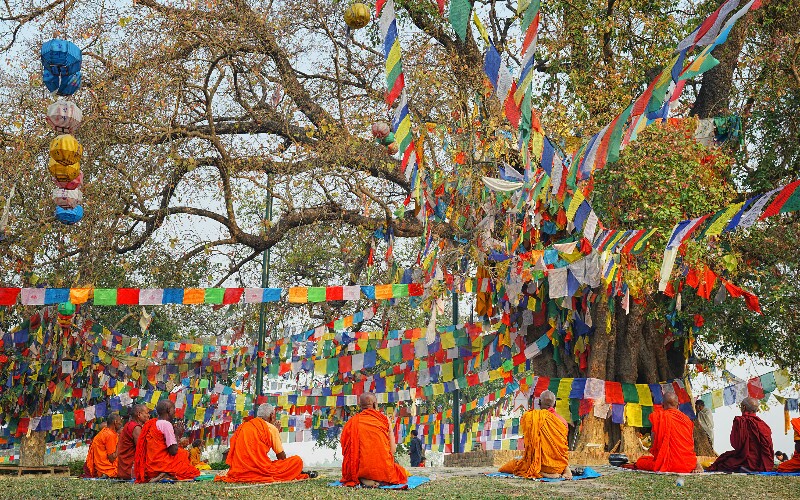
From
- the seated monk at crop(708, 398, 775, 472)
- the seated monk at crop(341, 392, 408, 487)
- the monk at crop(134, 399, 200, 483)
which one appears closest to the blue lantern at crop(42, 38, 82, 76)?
the monk at crop(134, 399, 200, 483)

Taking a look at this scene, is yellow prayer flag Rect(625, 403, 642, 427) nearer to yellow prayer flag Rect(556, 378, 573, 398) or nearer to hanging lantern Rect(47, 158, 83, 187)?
yellow prayer flag Rect(556, 378, 573, 398)

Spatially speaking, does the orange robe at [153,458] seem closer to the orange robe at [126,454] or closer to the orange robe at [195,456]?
the orange robe at [126,454]

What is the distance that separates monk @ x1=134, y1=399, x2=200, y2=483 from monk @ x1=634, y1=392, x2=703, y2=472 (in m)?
6.33

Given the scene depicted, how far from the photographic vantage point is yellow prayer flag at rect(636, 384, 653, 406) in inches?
620

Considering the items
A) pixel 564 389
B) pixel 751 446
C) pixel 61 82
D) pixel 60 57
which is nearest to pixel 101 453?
pixel 61 82

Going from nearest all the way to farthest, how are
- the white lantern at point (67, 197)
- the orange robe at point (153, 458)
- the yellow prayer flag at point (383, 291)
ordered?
the orange robe at point (153, 458) → the white lantern at point (67, 197) → the yellow prayer flag at point (383, 291)

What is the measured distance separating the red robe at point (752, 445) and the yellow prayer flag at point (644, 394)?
11.2 ft

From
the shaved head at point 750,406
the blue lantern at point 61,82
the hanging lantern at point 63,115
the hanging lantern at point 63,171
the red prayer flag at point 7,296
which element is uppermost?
the blue lantern at point 61,82

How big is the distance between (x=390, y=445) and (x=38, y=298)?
23.5 feet

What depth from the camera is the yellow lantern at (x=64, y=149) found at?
1089 centimetres

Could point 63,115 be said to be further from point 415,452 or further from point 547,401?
point 415,452

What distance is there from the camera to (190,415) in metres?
21.3

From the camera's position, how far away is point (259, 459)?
10891mm

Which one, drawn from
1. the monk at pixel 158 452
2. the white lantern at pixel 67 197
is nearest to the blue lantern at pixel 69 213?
the white lantern at pixel 67 197
